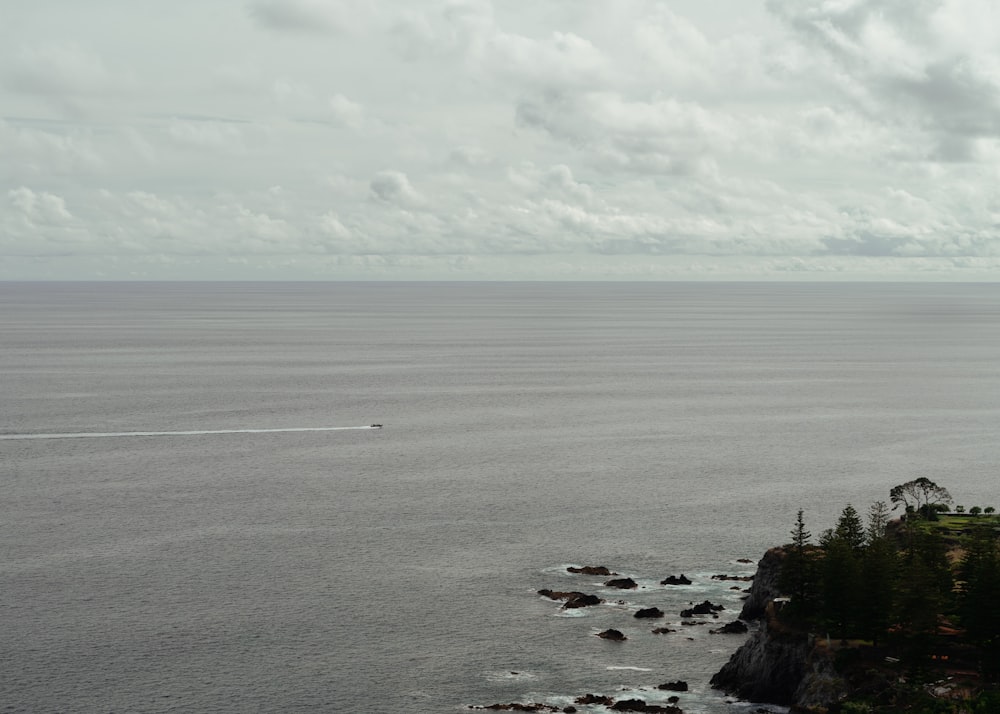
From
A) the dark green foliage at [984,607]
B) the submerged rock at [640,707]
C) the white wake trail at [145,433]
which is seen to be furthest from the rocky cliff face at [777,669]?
the white wake trail at [145,433]

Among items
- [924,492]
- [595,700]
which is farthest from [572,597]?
[924,492]

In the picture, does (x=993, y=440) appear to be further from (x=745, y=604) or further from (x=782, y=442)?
(x=745, y=604)

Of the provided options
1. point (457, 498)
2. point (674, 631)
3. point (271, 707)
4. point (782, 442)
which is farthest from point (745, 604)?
point (782, 442)

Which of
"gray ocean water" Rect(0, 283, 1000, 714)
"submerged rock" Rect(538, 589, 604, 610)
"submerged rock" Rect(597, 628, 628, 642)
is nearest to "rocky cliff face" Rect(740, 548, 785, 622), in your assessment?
"gray ocean water" Rect(0, 283, 1000, 714)

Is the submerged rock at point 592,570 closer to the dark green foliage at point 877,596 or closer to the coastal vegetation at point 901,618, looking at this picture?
the coastal vegetation at point 901,618

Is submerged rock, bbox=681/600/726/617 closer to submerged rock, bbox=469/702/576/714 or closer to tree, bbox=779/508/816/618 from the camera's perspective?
tree, bbox=779/508/816/618
